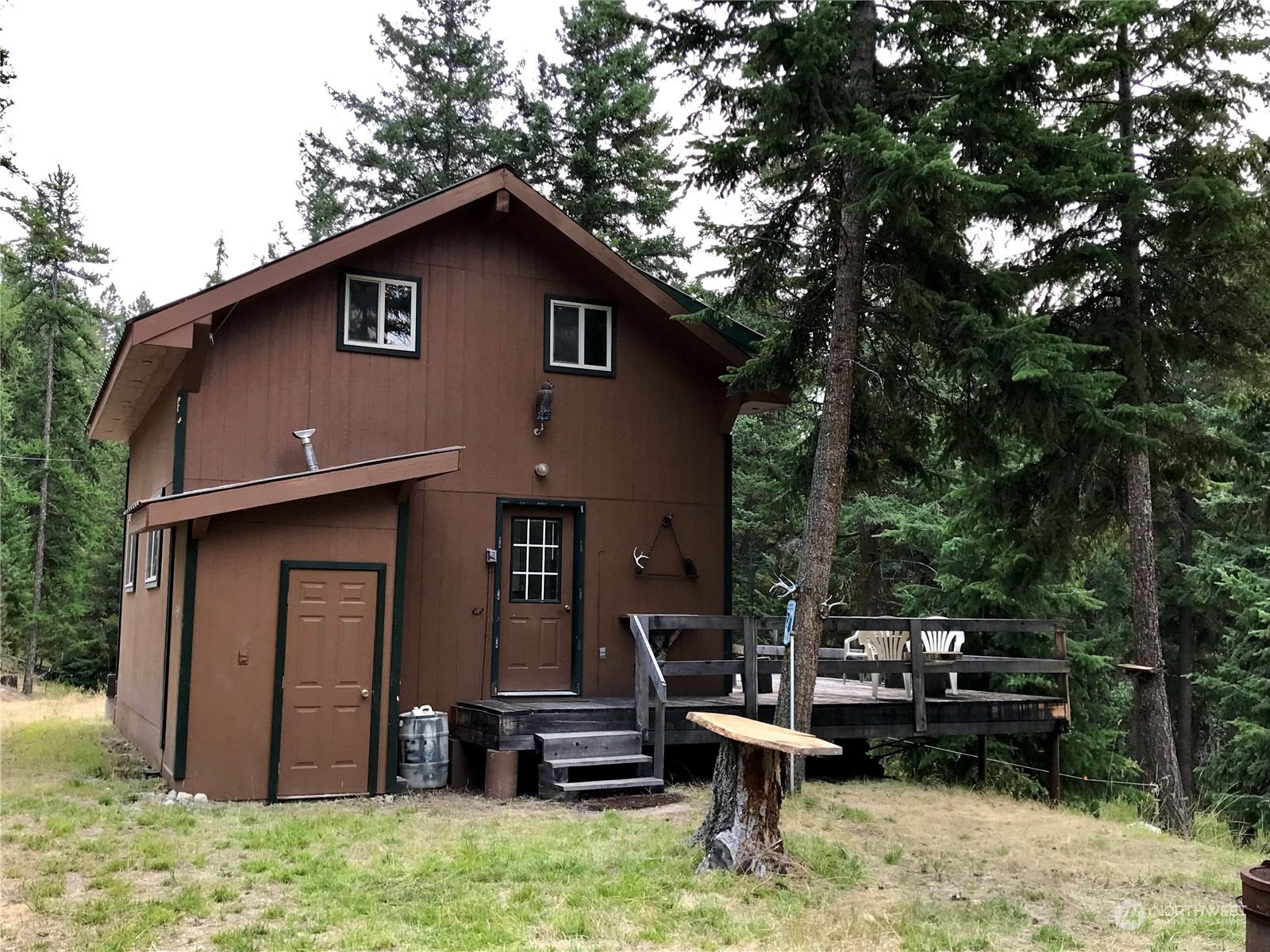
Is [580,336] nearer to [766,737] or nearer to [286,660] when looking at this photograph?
[286,660]

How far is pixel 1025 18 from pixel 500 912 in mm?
7962

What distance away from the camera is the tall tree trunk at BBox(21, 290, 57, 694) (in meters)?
21.2

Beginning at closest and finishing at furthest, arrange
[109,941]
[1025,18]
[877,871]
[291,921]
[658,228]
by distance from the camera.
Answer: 1. [109,941]
2. [291,921]
3. [877,871]
4. [1025,18]
5. [658,228]

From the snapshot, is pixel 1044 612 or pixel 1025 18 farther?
pixel 1044 612

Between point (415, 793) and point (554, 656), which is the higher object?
point (554, 656)

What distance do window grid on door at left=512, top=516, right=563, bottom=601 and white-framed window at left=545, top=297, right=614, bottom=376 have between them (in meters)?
1.68

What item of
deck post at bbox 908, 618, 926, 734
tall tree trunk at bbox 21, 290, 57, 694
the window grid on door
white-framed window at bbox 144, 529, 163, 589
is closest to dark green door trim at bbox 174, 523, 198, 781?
white-framed window at bbox 144, 529, 163, 589

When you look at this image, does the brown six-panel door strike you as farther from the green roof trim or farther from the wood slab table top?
the green roof trim

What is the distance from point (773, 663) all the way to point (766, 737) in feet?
13.9

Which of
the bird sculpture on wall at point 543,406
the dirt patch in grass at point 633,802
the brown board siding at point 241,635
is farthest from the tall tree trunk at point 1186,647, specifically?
the brown board siding at point 241,635

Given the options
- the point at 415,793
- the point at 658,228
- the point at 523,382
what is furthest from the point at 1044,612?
the point at 658,228

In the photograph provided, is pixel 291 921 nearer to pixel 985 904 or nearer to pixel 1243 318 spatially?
pixel 985 904

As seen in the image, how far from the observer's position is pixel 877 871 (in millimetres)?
6809

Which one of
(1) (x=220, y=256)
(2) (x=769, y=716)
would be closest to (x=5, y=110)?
(2) (x=769, y=716)
